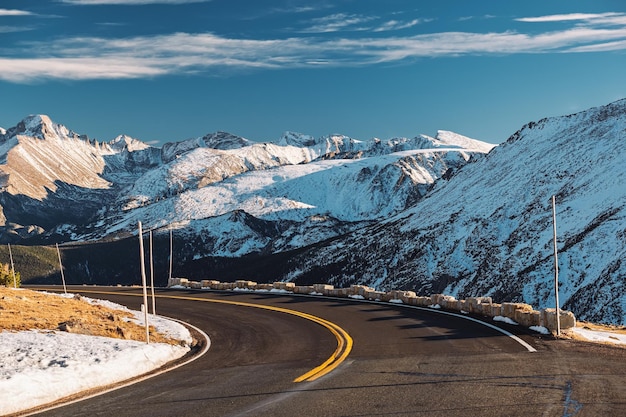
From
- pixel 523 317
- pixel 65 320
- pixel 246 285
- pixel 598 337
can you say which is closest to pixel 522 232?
pixel 246 285

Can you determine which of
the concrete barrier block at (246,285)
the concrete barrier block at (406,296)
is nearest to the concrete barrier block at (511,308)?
the concrete barrier block at (406,296)

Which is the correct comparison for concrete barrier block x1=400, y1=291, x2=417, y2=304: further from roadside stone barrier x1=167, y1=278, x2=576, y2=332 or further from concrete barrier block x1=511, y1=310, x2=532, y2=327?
concrete barrier block x1=511, y1=310, x2=532, y2=327

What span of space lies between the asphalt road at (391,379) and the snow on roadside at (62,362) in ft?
3.65

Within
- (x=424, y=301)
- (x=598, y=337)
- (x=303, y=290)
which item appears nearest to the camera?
(x=598, y=337)

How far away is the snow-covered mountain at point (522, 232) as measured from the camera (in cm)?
8138

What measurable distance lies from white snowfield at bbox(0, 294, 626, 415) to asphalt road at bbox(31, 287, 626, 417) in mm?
1117

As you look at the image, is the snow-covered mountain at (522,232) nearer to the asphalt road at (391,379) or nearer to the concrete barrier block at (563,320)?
the concrete barrier block at (563,320)

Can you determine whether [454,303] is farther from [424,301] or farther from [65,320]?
[65,320]

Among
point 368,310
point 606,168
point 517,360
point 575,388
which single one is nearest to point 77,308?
point 368,310

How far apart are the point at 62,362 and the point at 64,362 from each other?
65mm

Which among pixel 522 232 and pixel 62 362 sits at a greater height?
pixel 522 232

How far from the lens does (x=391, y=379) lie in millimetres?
13273

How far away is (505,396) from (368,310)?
19085mm

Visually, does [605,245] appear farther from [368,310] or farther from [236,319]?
[236,319]
